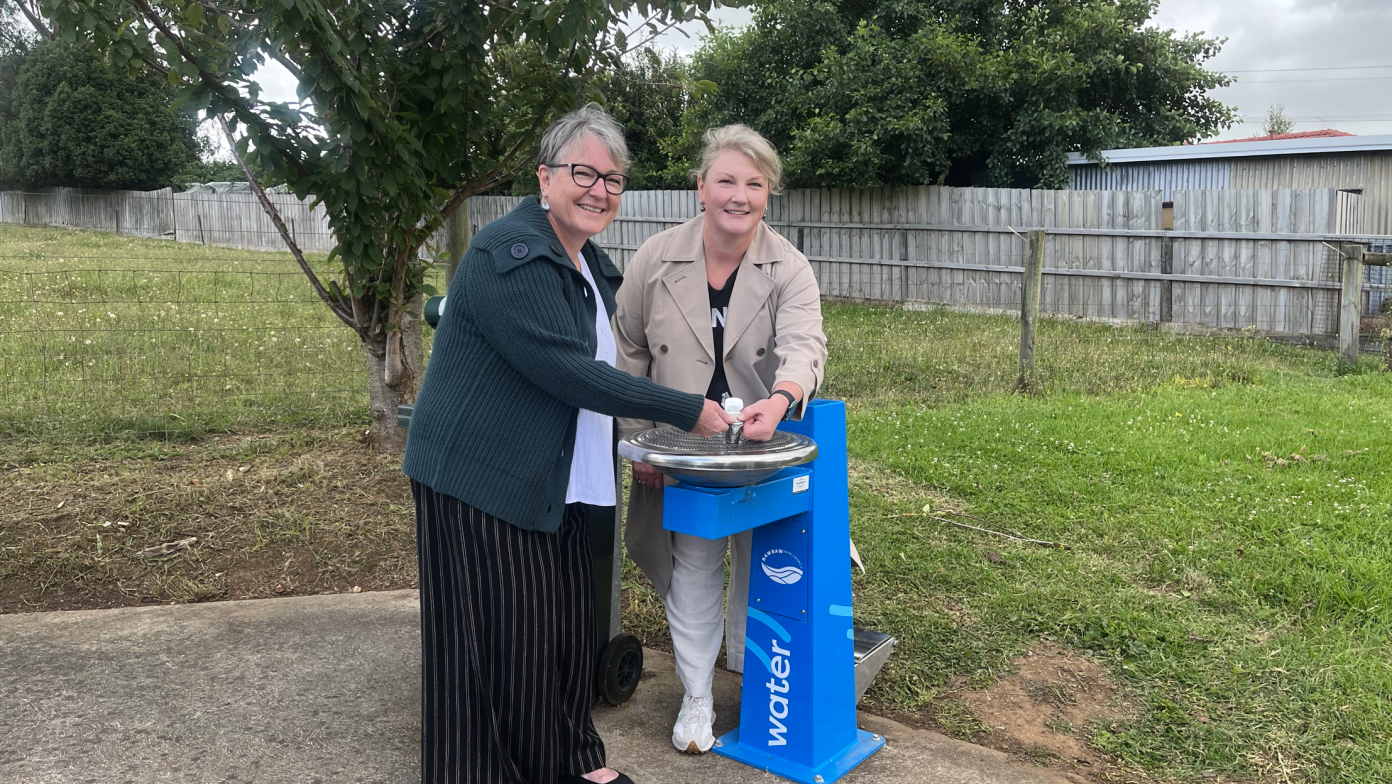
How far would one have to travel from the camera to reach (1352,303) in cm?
987

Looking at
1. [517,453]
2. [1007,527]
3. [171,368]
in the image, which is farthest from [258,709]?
[171,368]

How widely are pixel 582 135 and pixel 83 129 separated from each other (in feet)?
120

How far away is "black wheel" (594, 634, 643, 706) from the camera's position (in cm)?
339

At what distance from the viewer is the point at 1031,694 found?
352 centimetres

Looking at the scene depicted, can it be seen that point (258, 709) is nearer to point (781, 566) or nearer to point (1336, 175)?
point (781, 566)

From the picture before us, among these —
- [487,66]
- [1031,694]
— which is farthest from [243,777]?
[487,66]

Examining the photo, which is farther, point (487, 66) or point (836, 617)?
point (487, 66)

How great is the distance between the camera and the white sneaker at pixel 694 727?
3141 millimetres

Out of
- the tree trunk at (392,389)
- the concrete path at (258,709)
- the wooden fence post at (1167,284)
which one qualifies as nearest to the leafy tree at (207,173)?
the wooden fence post at (1167,284)

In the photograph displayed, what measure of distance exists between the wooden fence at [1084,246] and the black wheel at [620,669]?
436 inches

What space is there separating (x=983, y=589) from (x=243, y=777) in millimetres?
2769

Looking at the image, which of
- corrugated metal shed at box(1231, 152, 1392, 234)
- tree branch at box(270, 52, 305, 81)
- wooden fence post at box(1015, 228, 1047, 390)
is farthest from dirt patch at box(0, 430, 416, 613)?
corrugated metal shed at box(1231, 152, 1392, 234)

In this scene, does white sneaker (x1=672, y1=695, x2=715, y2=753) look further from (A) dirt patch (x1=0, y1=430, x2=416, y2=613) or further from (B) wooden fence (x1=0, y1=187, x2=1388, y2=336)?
(B) wooden fence (x1=0, y1=187, x2=1388, y2=336)

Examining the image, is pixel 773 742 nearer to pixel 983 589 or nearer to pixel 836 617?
pixel 836 617
